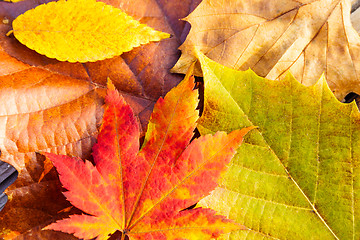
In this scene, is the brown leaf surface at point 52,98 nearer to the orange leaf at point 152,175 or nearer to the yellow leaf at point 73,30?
the yellow leaf at point 73,30

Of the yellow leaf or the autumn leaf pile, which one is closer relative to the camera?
the autumn leaf pile

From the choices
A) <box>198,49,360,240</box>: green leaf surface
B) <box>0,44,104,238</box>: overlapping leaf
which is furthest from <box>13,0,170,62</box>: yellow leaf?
<box>198,49,360,240</box>: green leaf surface

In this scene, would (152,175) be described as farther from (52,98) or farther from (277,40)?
(277,40)

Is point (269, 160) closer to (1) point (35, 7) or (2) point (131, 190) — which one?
(2) point (131, 190)

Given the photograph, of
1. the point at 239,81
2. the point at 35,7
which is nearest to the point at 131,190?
the point at 239,81

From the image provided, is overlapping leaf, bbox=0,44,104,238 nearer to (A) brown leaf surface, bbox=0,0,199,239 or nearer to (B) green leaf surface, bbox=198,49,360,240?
(A) brown leaf surface, bbox=0,0,199,239

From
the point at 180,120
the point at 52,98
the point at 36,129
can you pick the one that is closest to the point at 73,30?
the point at 52,98
